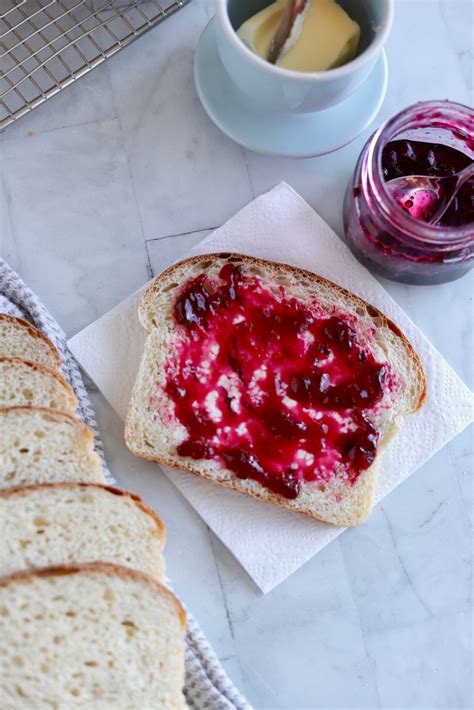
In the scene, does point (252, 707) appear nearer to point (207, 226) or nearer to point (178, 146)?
point (207, 226)

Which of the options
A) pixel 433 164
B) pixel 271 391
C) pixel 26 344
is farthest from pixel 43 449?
pixel 433 164

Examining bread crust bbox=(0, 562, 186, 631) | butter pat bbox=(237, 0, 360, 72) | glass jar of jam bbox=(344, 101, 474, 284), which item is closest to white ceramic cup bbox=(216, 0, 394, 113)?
butter pat bbox=(237, 0, 360, 72)

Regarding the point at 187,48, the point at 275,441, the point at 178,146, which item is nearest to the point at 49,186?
the point at 178,146

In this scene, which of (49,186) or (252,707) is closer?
(252,707)

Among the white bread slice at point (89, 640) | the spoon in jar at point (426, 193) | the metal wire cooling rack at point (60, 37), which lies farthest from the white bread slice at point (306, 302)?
the metal wire cooling rack at point (60, 37)

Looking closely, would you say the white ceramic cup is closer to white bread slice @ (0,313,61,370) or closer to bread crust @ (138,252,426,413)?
bread crust @ (138,252,426,413)
